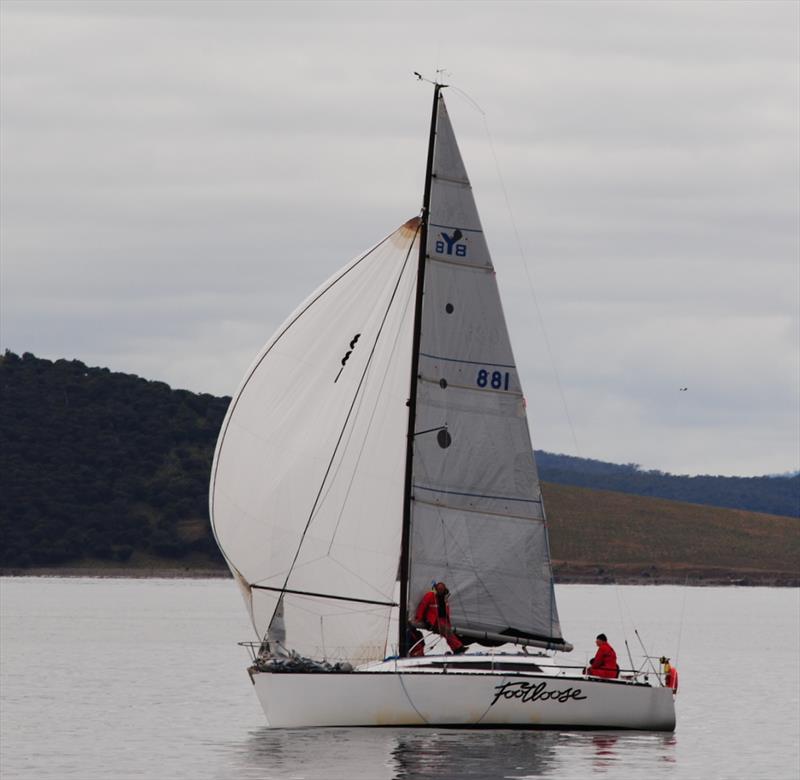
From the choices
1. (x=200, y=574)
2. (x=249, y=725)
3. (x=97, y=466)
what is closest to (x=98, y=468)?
(x=97, y=466)

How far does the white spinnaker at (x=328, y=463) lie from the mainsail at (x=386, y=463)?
0.03m

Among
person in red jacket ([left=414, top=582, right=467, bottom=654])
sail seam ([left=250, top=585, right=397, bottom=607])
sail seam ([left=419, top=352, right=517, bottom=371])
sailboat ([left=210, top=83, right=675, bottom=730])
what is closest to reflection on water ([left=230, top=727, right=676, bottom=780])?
sailboat ([left=210, top=83, right=675, bottom=730])

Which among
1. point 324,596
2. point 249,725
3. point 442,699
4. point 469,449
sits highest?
point 469,449

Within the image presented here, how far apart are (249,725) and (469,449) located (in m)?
9.01

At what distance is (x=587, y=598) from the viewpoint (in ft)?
508

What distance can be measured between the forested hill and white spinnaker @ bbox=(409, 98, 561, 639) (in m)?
134

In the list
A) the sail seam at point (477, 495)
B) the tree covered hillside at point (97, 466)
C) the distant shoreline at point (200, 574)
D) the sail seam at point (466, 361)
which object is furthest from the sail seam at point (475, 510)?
the tree covered hillside at point (97, 466)

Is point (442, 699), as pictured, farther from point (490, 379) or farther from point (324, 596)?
point (490, 379)

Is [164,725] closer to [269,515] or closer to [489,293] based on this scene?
[269,515]

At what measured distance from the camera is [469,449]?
39.6m

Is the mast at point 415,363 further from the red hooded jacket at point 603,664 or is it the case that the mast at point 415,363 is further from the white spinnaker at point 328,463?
the red hooded jacket at point 603,664

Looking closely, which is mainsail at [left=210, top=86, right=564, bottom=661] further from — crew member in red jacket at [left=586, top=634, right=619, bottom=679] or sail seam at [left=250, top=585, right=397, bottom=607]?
crew member in red jacket at [left=586, top=634, right=619, bottom=679]

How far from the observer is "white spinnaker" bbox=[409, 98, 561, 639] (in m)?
39.3

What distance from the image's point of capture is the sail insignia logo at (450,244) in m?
39.5
